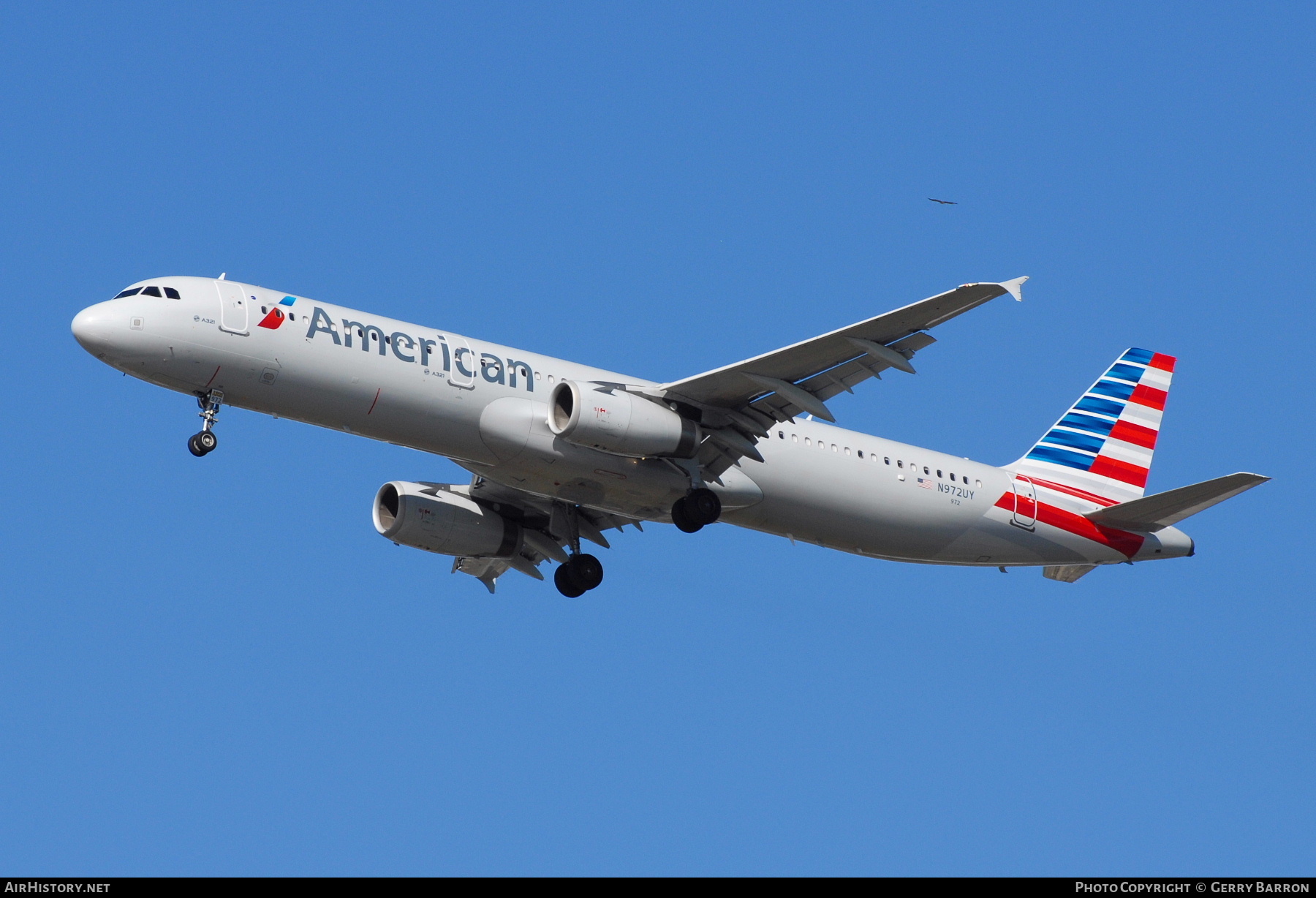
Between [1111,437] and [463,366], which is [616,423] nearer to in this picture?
[463,366]

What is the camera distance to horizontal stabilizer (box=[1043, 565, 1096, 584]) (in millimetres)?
38812

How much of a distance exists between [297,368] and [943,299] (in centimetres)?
1270

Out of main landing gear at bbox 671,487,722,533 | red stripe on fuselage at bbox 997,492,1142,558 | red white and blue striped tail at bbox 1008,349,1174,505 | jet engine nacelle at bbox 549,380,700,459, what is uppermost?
red white and blue striped tail at bbox 1008,349,1174,505

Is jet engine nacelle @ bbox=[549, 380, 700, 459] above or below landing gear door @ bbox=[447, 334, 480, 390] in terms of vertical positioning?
below

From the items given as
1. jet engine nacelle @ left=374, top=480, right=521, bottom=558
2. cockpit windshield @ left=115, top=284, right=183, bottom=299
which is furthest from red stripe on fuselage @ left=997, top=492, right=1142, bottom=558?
cockpit windshield @ left=115, top=284, right=183, bottom=299

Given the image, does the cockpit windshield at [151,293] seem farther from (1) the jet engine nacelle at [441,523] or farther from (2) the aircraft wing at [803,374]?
(2) the aircraft wing at [803,374]

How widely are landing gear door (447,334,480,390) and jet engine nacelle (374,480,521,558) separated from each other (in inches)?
251

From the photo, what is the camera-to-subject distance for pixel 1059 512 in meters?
38.6

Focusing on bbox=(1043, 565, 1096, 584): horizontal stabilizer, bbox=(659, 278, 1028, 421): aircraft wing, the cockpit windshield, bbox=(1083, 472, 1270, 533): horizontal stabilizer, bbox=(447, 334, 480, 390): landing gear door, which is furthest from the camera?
bbox=(1043, 565, 1096, 584): horizontal stabilizer

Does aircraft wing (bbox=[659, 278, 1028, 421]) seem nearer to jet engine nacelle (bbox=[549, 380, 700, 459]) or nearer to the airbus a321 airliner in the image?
the airbus a321 airliner

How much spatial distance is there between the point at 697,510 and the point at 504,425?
460 centimetres

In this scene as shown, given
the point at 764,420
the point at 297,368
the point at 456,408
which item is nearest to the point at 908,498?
the point at 764,420
